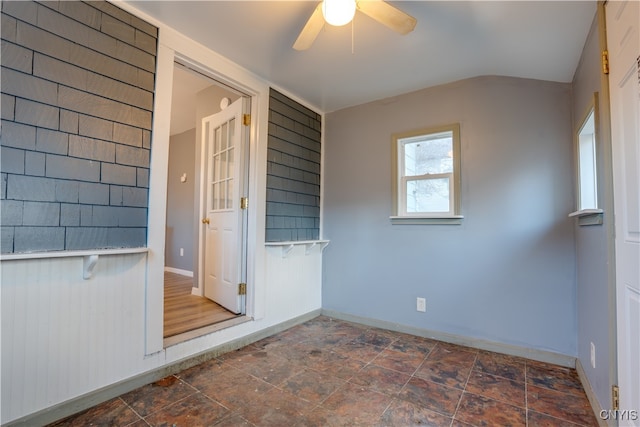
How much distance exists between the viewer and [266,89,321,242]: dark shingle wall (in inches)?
113

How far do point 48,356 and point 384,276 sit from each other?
2551 mm

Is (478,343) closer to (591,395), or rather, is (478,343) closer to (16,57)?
(591,395)

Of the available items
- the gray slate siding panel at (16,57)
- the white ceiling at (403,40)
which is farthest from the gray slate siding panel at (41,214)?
the white ceiling at (403,40)

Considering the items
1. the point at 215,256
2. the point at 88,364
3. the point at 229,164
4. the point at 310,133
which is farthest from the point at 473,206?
the point at 88,364

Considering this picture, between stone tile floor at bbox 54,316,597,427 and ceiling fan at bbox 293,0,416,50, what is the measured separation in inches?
81.9

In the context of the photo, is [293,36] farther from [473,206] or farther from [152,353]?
[152,353]

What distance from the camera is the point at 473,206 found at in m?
2.59

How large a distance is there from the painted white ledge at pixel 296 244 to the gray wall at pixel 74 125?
1.20m

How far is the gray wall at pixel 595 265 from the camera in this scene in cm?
142

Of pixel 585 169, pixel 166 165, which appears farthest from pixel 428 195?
pixel 166 165

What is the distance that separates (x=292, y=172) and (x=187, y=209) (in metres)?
2.83

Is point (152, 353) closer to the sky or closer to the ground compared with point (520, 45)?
closer to the ground

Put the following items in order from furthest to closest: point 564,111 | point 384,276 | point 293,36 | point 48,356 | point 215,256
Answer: point 215,256, point 384,276, point 564,111, point 293,36, point 48,356

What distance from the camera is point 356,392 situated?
1.85 m
